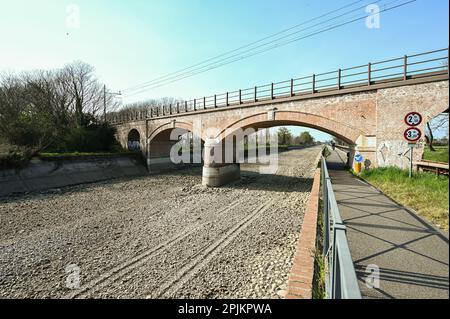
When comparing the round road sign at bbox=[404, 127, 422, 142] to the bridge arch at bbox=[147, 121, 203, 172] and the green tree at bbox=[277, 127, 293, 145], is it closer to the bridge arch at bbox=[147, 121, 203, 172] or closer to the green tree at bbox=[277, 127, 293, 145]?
the bridge arch at bbox=[147, 121, 203, 172]

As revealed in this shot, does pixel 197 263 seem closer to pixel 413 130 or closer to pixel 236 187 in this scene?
pixel 413 130

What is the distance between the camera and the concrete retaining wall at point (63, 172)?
60.5ft

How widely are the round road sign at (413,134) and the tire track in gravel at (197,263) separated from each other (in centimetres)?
593

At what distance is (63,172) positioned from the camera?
22.0 metres

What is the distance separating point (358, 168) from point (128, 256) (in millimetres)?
11399

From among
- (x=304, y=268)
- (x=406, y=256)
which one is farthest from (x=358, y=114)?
(x=406, y=256)

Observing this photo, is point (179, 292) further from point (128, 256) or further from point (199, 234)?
point (199, 234)

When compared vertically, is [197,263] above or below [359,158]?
below

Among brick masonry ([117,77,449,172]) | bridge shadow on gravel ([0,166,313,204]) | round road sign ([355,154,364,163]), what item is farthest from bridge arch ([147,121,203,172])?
round road sign ([355,154,364,163])

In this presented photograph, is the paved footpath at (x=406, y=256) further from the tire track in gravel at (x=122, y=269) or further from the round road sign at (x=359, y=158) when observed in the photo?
the round road sign at (x=359, y=158)

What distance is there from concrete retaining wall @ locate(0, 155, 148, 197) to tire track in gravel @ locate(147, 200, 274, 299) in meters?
17.7

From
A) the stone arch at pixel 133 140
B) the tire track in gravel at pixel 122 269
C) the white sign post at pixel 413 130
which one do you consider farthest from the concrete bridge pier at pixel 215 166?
the white sign post at pixel 413 130

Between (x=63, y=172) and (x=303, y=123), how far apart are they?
21.4 metres
